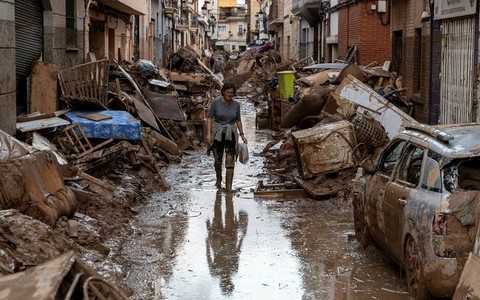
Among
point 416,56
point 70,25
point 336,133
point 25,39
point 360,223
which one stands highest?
point 70,25

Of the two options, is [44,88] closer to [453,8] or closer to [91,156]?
[91,156]

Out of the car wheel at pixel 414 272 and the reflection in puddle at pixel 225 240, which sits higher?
the car wheel at pixel 414 272

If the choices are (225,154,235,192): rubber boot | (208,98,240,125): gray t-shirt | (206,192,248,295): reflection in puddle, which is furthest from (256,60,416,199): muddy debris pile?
(206,192,248,295): reflection in puddle

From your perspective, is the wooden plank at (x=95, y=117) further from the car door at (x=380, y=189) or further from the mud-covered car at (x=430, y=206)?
the mud-covered car at (x=430, y=206)

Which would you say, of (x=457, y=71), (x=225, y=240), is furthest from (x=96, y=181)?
(x=457, y=71)

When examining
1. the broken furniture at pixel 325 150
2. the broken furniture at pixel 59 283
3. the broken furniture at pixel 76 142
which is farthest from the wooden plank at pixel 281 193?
the broken furniture at pixel 59 283

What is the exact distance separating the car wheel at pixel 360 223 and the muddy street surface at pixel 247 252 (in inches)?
6.2

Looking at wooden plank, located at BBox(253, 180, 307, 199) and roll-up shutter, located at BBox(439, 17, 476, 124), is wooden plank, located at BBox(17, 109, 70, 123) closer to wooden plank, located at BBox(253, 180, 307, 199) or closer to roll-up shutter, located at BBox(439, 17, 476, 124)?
wooden plank, located at BBox(253, 180, 307, 199)

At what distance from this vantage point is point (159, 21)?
41656 mm

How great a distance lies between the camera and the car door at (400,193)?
6984mm

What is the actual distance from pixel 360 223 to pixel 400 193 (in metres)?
1.67

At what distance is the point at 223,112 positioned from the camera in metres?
12.4

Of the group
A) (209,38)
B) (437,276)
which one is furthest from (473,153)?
(209,38)

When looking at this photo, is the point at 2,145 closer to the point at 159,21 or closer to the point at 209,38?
the point at 159,21
